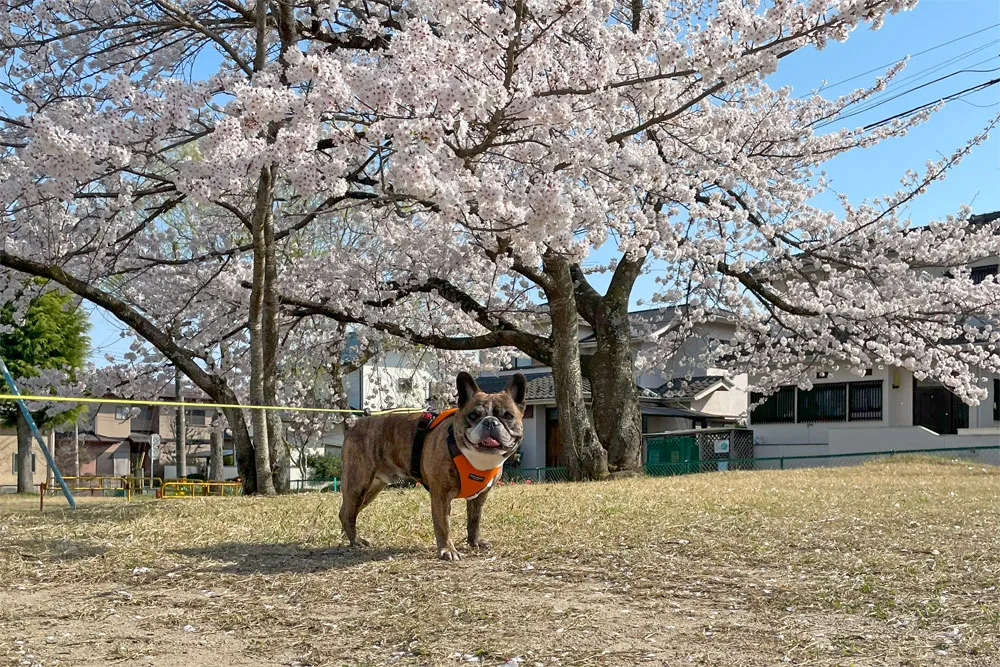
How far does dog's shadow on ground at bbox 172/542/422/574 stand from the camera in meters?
6.03

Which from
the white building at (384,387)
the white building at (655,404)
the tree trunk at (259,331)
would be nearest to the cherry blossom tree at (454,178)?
the tree trunk at (259,331)

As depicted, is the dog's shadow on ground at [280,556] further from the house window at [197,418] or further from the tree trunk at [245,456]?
the house window at [197,418]

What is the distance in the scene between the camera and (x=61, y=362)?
32406mm

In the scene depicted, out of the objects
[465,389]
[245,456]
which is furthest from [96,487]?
[465,389]

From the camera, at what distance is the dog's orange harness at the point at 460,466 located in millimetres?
6086

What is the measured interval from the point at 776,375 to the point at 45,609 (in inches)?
788

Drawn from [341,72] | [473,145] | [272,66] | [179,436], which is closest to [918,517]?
[473,145]

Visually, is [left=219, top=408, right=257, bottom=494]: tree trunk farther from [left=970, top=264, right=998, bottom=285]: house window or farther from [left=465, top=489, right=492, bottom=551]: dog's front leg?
[left=970, top=264, right=998, bottom=285]: house window

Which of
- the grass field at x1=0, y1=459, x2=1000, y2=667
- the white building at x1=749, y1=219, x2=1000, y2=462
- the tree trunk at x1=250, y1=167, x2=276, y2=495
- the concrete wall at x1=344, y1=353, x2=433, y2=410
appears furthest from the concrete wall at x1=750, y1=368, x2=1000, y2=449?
the tree trunk at x1=250, y1=167, x2=276, y2=495

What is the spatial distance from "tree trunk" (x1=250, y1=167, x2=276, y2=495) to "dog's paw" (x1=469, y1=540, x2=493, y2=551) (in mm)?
6269

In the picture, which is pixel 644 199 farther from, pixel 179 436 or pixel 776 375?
pixel 179 436

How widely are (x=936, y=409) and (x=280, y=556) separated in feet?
93.9

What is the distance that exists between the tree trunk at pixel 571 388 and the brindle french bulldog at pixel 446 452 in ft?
27.0

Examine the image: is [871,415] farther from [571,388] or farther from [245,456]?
[245,456]
